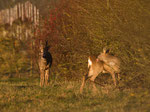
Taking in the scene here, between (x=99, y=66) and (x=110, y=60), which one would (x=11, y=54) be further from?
(x=110, y=60)

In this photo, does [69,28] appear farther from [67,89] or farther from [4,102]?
[4,102]

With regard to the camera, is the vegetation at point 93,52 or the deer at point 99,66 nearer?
the vegetation at point 93,52

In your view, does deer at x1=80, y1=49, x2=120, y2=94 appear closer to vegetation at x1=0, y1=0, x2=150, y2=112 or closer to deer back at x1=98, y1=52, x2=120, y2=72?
deer back at x1=98, y1=52, x2=120, y2=72

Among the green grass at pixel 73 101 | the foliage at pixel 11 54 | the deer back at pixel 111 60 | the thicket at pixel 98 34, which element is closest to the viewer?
the green grass at pixel 73 101

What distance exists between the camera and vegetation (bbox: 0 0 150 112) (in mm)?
Answer: 6258

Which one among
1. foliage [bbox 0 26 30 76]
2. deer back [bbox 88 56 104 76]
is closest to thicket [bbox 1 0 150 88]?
deer back [bbox 88 56 104 76]

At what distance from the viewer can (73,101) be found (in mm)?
6934

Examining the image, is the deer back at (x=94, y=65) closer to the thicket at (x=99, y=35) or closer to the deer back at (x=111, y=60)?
the deer back at (x=111, y=60)

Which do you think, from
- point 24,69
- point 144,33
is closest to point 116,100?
point 144,33

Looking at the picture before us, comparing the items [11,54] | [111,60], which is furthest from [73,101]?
[11,54]

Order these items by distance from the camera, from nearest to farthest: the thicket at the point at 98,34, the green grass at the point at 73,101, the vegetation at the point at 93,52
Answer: the green grass at the point at 73,101 → the vegetation at the point at 93,52 → the thicket at the point at 98,34

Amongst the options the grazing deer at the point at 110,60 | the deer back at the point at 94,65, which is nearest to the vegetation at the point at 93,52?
the grazing deer at the point at 110,60

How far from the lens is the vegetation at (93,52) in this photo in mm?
6258

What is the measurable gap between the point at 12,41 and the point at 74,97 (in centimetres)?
767
